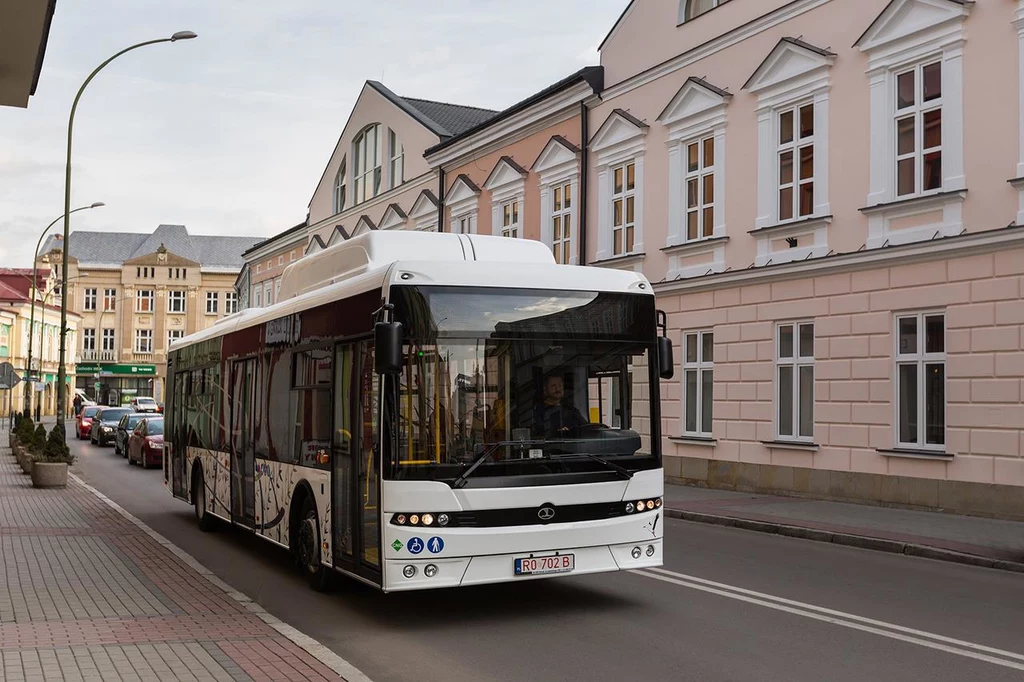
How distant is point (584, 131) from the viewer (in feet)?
89.2

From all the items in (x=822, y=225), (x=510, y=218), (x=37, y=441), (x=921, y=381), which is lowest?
(x=37, y=441)

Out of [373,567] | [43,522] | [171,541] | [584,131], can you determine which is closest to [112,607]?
[373,567]

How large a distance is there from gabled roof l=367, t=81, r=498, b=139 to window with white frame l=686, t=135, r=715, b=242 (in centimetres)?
1404

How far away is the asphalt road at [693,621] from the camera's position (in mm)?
7355

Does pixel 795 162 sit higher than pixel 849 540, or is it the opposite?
pixel 795 162

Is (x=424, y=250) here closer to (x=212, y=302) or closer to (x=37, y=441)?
(x=37, y=441)

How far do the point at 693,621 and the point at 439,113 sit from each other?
33209mm

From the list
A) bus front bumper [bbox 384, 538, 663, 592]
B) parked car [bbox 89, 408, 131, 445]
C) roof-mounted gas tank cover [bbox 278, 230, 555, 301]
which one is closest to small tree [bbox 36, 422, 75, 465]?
roof-mounted gas tank cover [bbox 278, 230, 555, 301]

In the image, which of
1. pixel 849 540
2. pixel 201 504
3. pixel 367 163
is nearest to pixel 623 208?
pixel 849 540

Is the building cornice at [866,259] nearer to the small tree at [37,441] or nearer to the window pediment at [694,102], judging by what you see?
the window pediment at [694,102]

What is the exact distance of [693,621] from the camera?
880cm

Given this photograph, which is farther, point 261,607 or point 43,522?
point 43,522

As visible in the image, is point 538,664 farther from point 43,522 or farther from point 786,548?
point 43,522

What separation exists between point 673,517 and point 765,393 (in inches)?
160
